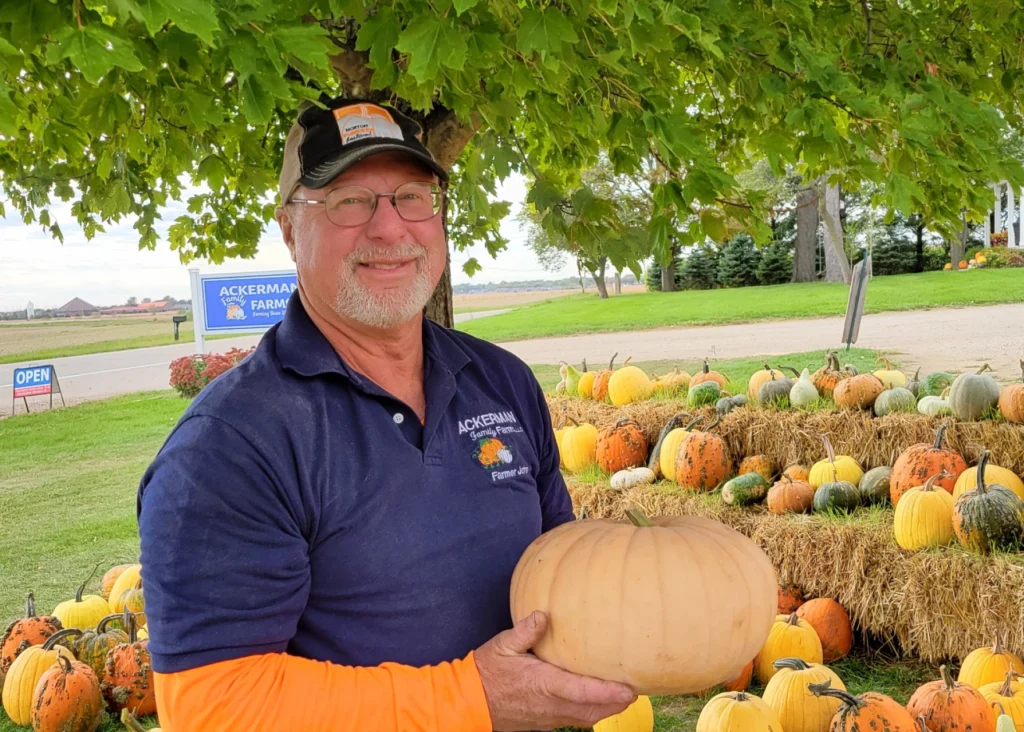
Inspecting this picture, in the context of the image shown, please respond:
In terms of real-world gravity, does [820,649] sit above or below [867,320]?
below

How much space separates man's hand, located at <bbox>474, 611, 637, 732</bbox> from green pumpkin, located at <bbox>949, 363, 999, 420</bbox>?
11.4 feet

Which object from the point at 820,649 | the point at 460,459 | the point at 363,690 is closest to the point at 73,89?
the point at 460,459

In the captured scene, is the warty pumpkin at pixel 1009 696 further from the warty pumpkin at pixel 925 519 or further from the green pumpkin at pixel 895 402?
the green pumpkin at pixel 895 402

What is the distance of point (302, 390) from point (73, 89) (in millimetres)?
1737

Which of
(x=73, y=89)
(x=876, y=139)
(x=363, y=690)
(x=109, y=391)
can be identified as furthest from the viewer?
(x=109, y=391)

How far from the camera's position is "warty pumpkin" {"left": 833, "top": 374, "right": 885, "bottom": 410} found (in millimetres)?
4652

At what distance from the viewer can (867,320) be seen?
507 inches

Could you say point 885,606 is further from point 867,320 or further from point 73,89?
point 867,320

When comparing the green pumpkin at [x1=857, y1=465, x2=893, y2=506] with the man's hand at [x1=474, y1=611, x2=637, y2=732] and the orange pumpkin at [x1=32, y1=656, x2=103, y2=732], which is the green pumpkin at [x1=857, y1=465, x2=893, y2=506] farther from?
the orange pumpkin at [x1=32, y1=656, x2=103, y2=732]

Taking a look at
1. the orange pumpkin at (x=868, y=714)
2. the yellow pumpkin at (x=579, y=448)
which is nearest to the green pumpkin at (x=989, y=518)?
the orange pumpkin at (x=868, y=714)

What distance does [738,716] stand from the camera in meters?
2.75

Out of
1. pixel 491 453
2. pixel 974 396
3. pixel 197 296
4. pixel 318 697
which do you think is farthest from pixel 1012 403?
pixel 197 296

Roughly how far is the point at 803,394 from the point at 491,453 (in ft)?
12.0

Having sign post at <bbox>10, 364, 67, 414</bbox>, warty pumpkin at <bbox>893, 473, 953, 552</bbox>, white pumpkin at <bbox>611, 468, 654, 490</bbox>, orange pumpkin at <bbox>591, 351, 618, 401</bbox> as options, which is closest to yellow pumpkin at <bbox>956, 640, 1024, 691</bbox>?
warty pumpkin at <bbox>893, 473, 953, 552</bbox>
